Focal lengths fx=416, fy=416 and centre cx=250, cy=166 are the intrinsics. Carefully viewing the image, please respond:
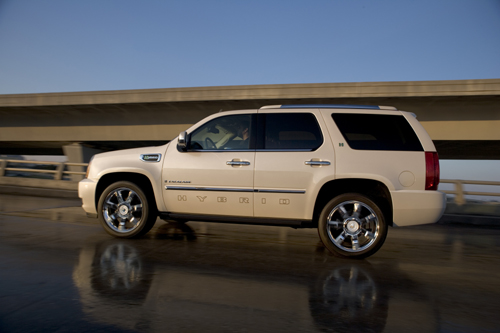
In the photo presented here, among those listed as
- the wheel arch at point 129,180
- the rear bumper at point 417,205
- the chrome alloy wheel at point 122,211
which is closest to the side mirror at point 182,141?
the wheel arch at point 129,180

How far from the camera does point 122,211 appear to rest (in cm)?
625

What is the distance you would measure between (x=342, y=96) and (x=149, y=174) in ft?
51.5

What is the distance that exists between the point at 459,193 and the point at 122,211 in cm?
851

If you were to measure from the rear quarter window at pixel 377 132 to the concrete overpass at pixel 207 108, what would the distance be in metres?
15.0

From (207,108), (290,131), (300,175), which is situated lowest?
(300,175)

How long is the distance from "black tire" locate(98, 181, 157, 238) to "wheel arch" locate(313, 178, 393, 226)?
246 centimetres

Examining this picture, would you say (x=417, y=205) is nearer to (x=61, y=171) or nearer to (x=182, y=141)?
(x=182, y=141)

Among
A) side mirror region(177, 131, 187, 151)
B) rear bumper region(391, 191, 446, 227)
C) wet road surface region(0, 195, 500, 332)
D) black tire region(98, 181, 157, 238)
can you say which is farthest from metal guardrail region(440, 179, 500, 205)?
black tire region(98, 181, 157, 238)

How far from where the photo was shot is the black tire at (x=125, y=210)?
612cm

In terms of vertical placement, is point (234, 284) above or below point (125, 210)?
below

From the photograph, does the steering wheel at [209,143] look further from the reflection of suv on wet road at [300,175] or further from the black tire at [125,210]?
the black tire at [125,210]

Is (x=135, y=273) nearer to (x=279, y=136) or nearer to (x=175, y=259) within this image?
(x=175, y=259)

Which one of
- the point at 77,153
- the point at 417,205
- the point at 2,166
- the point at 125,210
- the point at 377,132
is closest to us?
the point at 417,205

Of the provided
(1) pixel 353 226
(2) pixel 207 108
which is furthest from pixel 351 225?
(2) pixel 207 108
